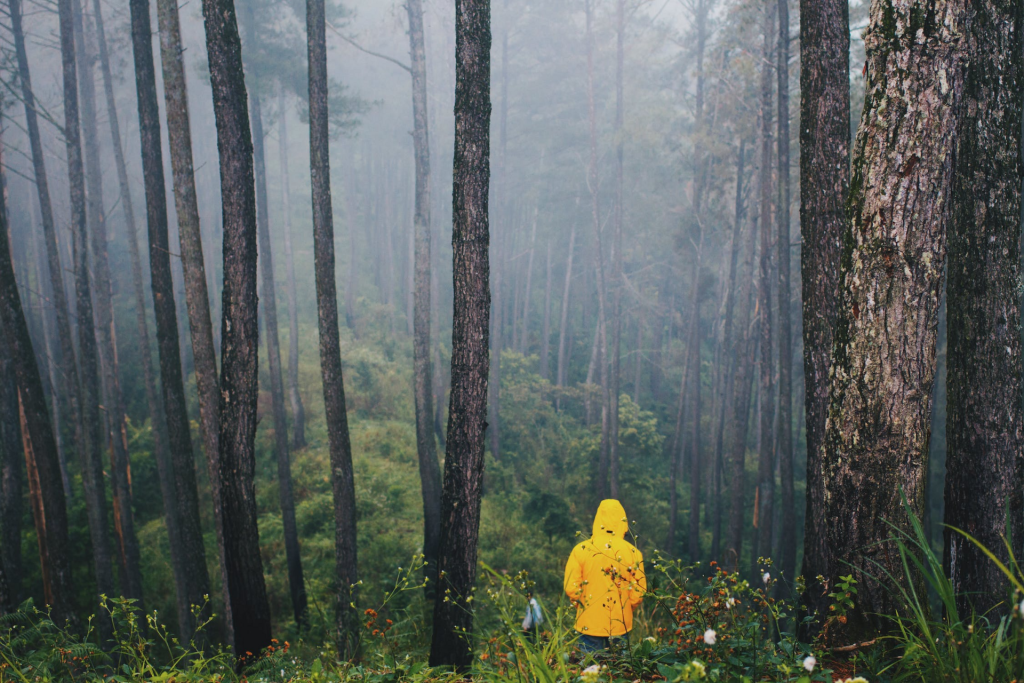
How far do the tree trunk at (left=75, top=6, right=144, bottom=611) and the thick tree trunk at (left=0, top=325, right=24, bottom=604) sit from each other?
1.88 meters

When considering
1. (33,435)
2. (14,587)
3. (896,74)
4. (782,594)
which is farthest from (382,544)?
(896,74)

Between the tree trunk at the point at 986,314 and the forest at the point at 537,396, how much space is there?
0.07 feet

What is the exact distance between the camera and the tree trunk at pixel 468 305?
16.5 feet

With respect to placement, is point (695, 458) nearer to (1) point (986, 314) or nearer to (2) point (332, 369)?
(2) point (332, 369)

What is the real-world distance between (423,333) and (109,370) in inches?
272

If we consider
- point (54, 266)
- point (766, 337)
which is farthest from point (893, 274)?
point (54, 266)

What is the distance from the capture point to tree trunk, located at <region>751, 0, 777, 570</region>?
12070 mm

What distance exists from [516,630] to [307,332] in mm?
24957

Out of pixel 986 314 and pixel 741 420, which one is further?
pixel 741 420

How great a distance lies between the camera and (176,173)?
6.87 metres

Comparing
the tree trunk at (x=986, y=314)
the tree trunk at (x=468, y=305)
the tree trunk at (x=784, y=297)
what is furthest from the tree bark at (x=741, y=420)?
the tree trunk at (x=468, y=305)

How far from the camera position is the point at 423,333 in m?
11.9

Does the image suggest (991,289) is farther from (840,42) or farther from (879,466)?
(840,42)

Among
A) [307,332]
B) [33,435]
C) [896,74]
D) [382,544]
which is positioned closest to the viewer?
[896,74]
